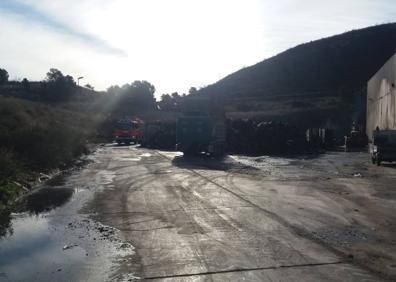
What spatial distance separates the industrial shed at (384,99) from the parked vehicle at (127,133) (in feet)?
77.2

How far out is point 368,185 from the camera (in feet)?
67.6

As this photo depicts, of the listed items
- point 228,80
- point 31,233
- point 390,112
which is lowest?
point 31,233

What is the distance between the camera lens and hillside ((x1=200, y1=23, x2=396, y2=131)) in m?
92.1

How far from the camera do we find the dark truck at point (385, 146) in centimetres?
3023

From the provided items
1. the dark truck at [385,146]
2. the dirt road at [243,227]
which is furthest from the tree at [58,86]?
the dirt road at [243,227]

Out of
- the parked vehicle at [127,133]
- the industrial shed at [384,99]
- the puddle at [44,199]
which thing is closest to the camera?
the puddle at [44,199]

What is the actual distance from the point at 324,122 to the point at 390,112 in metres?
39.9

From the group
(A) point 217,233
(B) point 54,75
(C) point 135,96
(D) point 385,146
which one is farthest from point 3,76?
(A) point 217,233

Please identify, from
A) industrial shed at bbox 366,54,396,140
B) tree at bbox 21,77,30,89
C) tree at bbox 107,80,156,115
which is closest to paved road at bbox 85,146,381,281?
industrial shed at bbox 366,54,396,140

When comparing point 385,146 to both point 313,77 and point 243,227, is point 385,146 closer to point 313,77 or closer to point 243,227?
point 243,227

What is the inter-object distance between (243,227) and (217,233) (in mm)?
844

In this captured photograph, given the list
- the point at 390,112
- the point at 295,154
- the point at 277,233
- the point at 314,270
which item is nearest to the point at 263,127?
the point at 295,154

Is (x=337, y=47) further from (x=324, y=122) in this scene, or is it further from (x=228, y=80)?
(x=324, y=122)

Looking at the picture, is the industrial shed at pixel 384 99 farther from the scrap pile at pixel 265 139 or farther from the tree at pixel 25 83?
the tree at pixel 25 83
